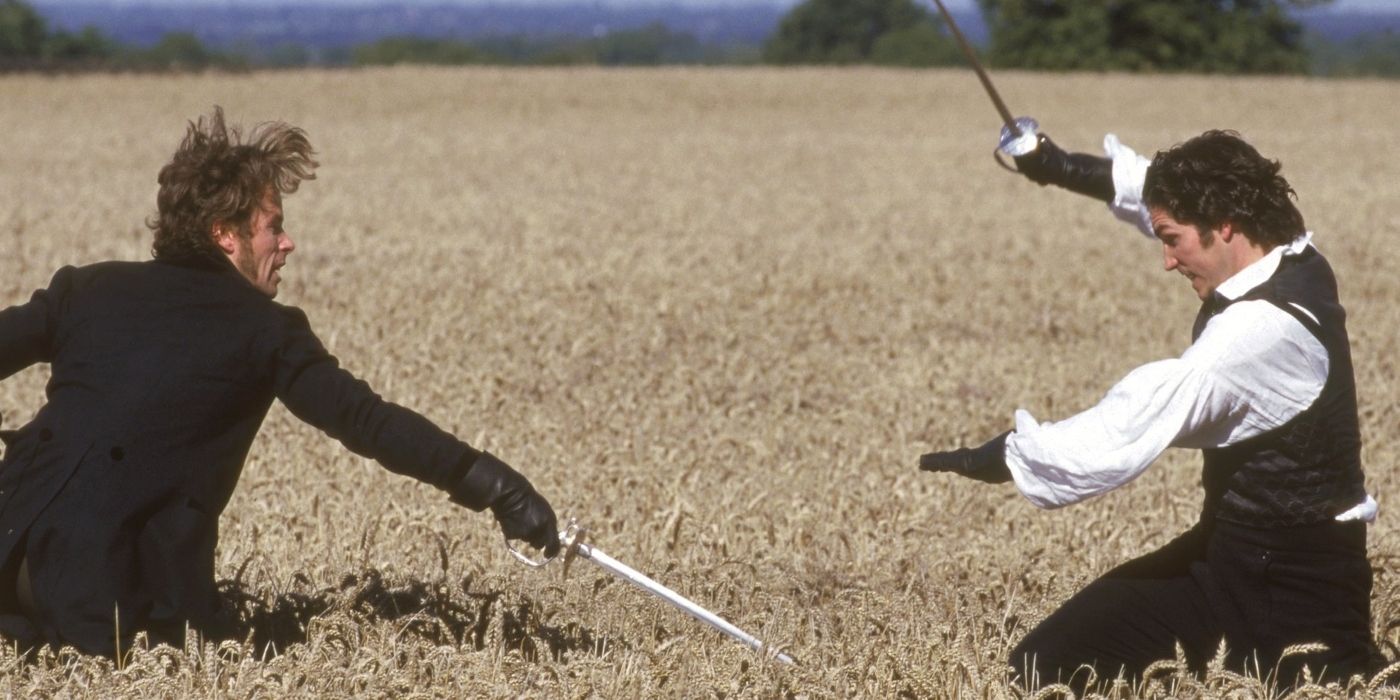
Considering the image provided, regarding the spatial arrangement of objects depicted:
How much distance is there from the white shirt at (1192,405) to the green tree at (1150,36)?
62063 millimetres

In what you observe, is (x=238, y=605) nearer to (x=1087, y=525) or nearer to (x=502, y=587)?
(x=502, y=587)

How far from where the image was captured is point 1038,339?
1127cm

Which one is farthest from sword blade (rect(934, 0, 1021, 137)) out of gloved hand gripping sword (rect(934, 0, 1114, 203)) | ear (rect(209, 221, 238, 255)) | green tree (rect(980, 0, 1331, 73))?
green tree (rect(980, 0, 1331, 73))

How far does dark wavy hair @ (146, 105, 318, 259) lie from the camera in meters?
4.14

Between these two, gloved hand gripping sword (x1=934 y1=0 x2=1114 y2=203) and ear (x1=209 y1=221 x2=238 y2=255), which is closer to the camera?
ear (x1=209 y1=221 x2=238 y2=255)

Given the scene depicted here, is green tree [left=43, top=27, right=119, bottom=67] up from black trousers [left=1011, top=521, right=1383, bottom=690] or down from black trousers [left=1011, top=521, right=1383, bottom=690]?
down

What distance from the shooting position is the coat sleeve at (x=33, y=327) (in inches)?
162

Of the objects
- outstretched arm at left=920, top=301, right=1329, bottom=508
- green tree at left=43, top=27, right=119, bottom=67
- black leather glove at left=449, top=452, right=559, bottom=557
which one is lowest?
→ green tree at left=43, top=27, right=119, bottom=67

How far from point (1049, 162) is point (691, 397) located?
4.04 meters

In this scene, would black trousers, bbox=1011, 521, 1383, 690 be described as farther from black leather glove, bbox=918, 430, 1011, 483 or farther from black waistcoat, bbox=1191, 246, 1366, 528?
black leather glove, bbox=918, 430, 1011, 483

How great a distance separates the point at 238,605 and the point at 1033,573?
2431mm

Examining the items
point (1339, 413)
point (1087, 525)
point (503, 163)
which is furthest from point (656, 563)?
point (503, 163)

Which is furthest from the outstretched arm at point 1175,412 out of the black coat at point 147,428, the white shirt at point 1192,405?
the black coat at point 147,428

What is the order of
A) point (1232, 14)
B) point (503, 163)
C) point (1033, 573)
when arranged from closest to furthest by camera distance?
point (1033, 573) < point (503, 163) < point (1232, 14)
